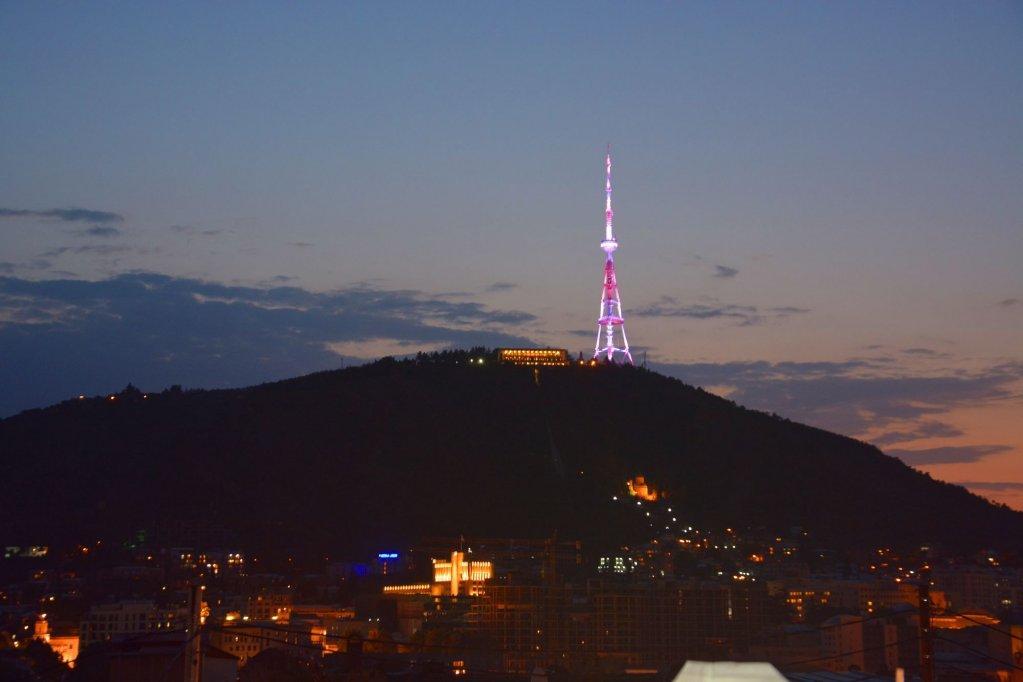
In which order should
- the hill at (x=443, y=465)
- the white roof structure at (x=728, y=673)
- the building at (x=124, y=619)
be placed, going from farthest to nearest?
the hill at (x=443, y=465), the building at (x=124, y=619), the white roof structure at (x=728, y=673)

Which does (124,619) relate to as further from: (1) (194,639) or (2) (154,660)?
(1) (194,639)

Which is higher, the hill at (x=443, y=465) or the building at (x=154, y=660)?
the hill at (x=443, y=465)

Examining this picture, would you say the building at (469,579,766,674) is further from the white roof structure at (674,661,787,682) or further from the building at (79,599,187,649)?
the white roof structure at (674,661,787,682)

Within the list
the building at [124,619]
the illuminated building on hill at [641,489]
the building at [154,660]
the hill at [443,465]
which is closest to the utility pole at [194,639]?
the building at [154,660]

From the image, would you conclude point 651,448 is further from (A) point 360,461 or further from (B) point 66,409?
(B) point 66,409

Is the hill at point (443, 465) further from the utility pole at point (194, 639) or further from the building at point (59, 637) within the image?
the utility pole at point (194, 639)

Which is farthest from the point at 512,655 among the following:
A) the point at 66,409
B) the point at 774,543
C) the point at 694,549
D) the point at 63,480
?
the point at 66,409
